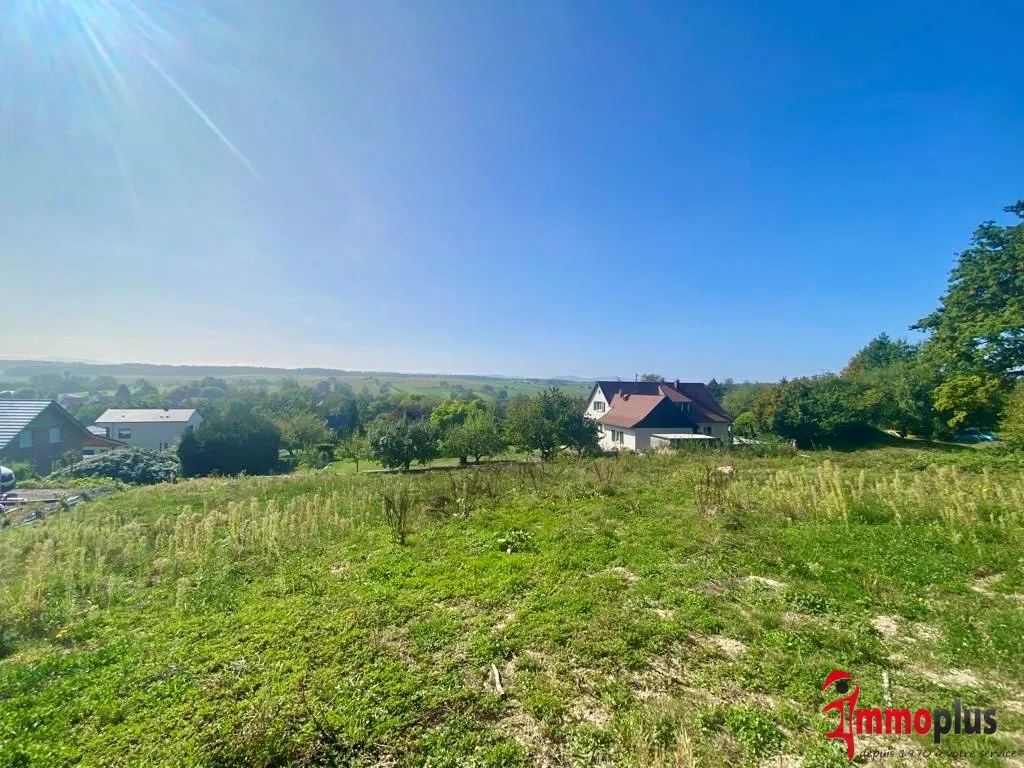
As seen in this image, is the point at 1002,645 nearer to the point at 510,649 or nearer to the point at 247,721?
the point at 510,649

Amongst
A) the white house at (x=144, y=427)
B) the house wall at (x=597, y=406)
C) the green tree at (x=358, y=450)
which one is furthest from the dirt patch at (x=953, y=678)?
the white house at (x=144, y=427)

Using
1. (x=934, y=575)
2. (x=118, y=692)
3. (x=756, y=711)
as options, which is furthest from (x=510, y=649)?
(x=934, y=575)

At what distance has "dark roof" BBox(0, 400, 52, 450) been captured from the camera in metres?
24.5

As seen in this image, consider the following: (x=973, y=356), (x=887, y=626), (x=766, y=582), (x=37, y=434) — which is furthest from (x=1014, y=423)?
(x=37, y=434)

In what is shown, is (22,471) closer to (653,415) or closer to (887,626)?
(887,626)

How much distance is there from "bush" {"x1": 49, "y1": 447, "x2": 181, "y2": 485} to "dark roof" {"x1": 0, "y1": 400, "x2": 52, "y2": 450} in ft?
10.7

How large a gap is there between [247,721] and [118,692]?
1.58 m

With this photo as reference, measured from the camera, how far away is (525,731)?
10.1 feet

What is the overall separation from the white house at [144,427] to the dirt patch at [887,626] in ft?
200

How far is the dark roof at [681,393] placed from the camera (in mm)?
34031

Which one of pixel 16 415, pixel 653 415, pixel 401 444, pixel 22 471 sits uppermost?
pixel 653 415

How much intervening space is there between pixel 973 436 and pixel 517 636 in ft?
150

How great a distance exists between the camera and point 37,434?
27656 mm

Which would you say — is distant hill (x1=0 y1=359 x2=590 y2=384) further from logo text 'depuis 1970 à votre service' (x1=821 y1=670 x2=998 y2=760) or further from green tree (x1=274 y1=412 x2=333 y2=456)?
logo text 'depuis 1970 à votre service' (x1=821 y1=670 x2=998 y2=760)
